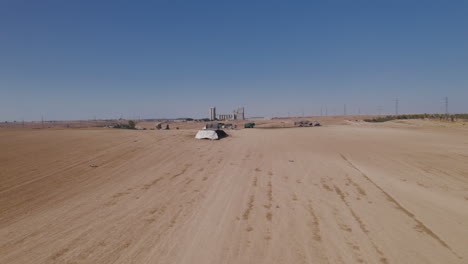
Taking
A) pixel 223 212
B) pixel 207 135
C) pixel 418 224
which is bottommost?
pixel 418 224

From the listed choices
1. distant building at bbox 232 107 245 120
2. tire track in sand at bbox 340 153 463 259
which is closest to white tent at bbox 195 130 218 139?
tire track in sand at bbox 340 153 463 259

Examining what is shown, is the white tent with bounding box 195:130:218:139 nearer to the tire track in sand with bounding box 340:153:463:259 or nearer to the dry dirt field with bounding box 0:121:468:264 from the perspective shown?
the dry dirt field with bounding box 0:121:468:264

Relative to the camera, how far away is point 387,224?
208 inches

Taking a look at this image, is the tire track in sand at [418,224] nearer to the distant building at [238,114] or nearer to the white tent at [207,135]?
the white tent at [207,135]

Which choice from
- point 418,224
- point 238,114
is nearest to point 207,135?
point 418,224

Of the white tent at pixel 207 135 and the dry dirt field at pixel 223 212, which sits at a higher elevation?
the white tent at pixel 207 135

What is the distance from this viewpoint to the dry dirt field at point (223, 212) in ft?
13.3

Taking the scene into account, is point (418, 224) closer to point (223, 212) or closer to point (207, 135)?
point (223, 212)

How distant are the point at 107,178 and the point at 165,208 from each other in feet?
12.7

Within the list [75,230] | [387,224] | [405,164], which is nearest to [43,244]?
[75,230]

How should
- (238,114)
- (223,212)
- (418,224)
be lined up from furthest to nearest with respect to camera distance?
(238,114), (223,212), (418,224)

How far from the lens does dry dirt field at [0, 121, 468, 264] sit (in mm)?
4039

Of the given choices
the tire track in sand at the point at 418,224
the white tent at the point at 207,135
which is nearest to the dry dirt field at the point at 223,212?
the tire track in sand at the point at 418,224

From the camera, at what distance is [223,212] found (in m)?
5.79
